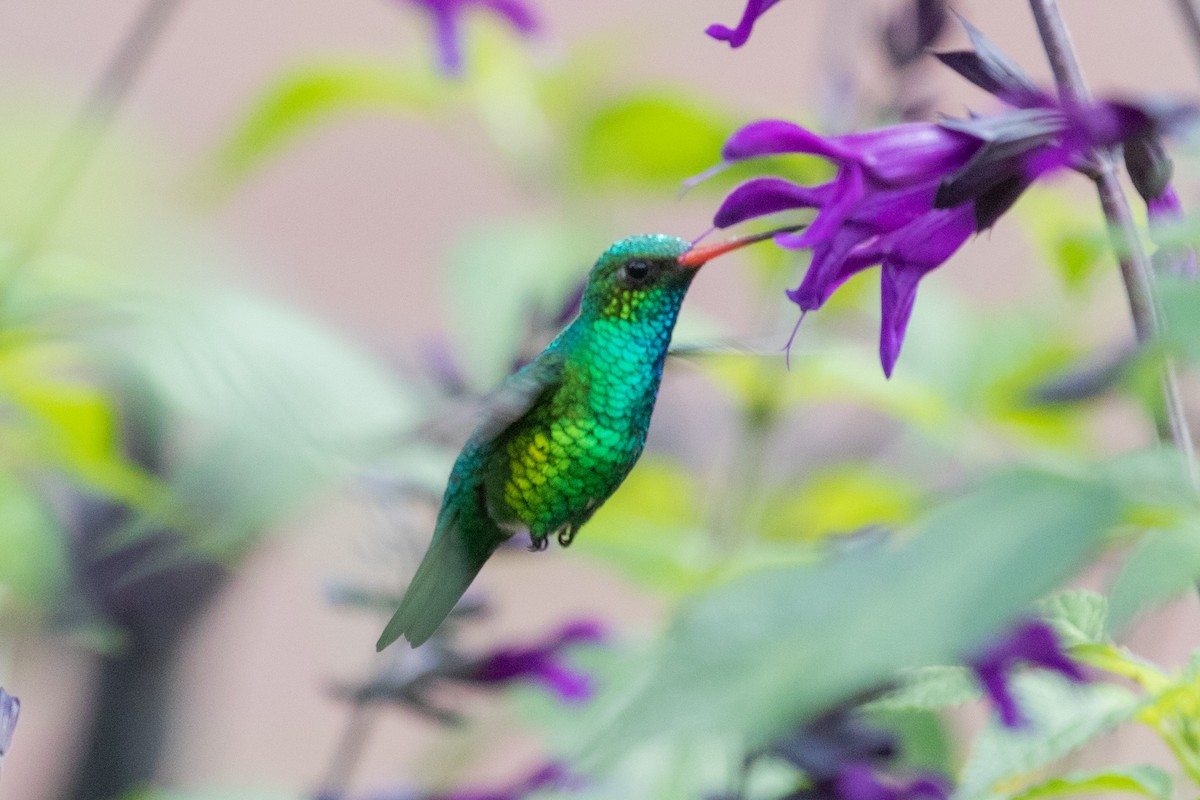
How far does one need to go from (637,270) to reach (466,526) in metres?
0.10

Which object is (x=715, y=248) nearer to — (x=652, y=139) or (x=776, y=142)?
(x=776, y=142)

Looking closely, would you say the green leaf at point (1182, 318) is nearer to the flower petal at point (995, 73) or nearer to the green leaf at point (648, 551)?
the flower petal at point (995, 73)

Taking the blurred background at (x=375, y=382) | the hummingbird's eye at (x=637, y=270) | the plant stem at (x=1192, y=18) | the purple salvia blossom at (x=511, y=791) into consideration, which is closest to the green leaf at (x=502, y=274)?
the blurred background at (x=375, y=382)

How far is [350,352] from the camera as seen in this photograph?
713 millimetres

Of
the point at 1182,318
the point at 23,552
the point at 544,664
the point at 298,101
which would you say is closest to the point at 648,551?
the point at 544,664

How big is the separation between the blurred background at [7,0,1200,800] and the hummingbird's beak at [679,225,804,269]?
0.03 meters

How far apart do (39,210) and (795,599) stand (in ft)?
1.47

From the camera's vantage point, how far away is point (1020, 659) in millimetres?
397

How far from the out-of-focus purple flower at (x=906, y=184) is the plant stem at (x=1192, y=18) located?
36mm

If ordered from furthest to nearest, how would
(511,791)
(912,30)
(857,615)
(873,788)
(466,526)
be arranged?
(912,30)
(511,791)
(873,788)
(466,526)
(857,615)

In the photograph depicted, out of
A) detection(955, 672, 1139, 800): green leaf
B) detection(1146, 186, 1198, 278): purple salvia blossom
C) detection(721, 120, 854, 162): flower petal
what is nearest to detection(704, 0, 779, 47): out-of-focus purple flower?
detection(721, 120, 854, 162): flower petal

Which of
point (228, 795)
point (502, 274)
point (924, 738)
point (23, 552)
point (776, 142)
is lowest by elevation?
point (228, 795)

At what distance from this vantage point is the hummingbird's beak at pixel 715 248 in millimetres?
375

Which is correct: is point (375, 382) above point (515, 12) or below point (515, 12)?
below
